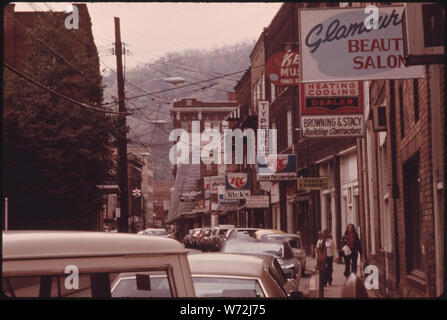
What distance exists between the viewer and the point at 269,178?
34.0m

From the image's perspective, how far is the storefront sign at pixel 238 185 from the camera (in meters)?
50.8

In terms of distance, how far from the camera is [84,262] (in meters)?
3.08

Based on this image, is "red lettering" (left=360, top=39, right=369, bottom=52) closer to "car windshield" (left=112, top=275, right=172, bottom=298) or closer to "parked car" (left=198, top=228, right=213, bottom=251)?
"car windshield" (left=112, top=275, right=172, bottom=298)

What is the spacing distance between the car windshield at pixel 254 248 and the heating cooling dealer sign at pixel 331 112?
9.88ft

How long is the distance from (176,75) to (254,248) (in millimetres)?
12954

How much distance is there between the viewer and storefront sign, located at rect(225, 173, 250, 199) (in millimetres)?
50812

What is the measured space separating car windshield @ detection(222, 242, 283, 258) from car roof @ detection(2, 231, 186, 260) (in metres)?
14.1

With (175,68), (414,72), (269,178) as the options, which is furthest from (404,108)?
(269,178)

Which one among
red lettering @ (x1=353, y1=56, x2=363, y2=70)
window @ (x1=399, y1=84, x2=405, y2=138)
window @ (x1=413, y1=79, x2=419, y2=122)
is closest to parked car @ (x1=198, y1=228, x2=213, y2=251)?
window @ (x1=399, y1=84, x2=405, y2=138)

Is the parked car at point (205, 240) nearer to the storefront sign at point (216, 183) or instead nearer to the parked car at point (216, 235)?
the parked car at point (216, 235)

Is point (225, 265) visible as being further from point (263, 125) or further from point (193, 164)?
point (263, 125)

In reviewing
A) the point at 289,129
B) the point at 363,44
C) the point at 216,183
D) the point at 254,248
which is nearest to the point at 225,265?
the point at 363,44
